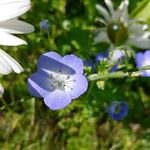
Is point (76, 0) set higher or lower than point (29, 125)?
higher

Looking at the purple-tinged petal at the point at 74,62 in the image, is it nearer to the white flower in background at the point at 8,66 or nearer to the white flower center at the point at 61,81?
the white flower center at the point at 61,81

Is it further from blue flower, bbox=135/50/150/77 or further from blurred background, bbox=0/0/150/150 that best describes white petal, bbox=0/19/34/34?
blue flower, bbox=135/50/150/77

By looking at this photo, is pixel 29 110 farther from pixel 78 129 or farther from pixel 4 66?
pixel 4 66

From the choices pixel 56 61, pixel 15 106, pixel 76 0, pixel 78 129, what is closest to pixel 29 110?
pixel 15 106

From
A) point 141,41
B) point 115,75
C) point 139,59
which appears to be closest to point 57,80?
point 115,75

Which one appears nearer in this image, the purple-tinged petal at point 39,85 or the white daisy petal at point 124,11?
the purple-tinged petal at point 39,85

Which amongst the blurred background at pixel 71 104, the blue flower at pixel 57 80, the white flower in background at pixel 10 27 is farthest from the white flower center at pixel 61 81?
the white flower in background at pixel 10 27
